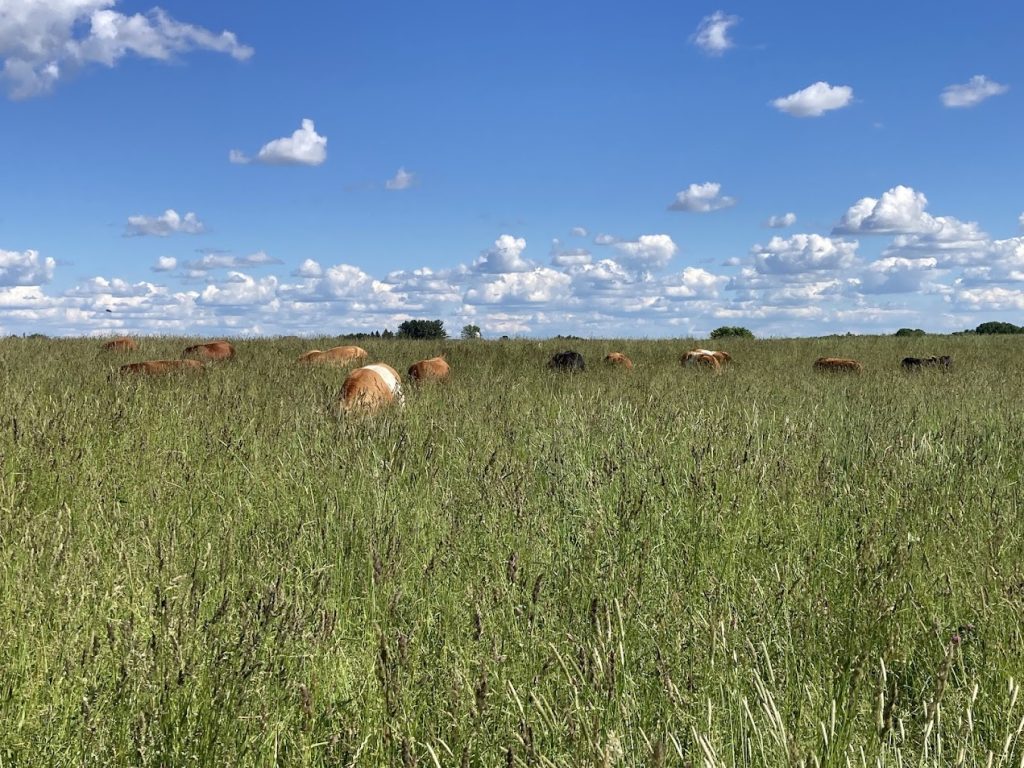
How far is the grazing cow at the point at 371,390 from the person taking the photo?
7.86 m

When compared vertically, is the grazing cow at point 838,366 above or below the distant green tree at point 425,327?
below

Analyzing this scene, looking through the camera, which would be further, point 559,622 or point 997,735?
point 559,622

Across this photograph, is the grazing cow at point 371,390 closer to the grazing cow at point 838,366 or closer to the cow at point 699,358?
the cow at point 699,358

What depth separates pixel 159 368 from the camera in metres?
10.9

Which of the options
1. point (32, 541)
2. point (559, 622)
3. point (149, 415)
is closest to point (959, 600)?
point (559, 622)

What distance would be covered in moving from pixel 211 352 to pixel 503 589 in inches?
536

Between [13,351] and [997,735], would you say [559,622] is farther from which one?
[13,351]

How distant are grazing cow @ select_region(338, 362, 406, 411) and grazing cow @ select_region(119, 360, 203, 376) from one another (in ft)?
10.8

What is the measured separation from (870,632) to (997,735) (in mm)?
479

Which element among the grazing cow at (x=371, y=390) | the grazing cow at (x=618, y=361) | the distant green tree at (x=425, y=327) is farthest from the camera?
the distant green tree at (x=425, y=327)

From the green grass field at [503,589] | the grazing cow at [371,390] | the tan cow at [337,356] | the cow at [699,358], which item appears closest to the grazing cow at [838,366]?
the cow at [699,358]

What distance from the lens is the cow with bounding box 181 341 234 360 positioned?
48.0ft

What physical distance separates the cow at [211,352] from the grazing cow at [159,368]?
320 cm

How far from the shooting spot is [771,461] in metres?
4.71
